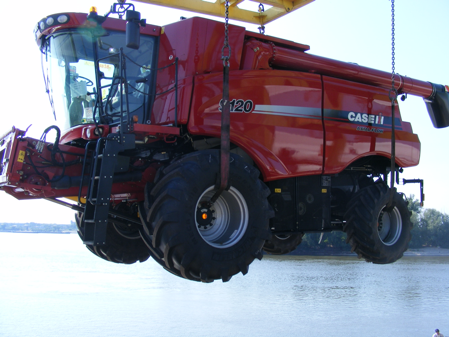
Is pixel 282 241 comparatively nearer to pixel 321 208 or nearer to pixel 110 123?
pixel 321 208

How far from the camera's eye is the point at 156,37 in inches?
276

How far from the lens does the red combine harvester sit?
19.5ft

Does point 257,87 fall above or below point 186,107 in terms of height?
above

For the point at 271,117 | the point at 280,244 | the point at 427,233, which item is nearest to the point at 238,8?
the point at 271,117

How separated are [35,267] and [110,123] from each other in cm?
19864

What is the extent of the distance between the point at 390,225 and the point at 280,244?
6.78 ft

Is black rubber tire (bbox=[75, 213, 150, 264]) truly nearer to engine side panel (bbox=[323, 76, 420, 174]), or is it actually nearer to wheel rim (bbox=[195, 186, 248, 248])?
wheel rim (bbox=[195, 186, 248, 248])

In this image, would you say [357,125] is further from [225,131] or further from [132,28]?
[132,28]

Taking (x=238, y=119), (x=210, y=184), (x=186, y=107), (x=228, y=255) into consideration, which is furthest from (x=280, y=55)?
(x=228, y=255)

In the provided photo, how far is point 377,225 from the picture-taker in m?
8.10

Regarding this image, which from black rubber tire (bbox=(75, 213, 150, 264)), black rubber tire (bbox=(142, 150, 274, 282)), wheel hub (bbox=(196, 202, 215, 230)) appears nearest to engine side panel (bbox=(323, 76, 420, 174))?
black rubber tire (bbox=(142, 150, 274, 282))

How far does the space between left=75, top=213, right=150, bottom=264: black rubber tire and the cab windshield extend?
2.19 metres

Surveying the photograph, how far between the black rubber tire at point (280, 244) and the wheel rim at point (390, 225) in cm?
152

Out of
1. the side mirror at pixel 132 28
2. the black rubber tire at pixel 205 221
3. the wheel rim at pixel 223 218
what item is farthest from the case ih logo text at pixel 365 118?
the side mirror at pixel 132 28
